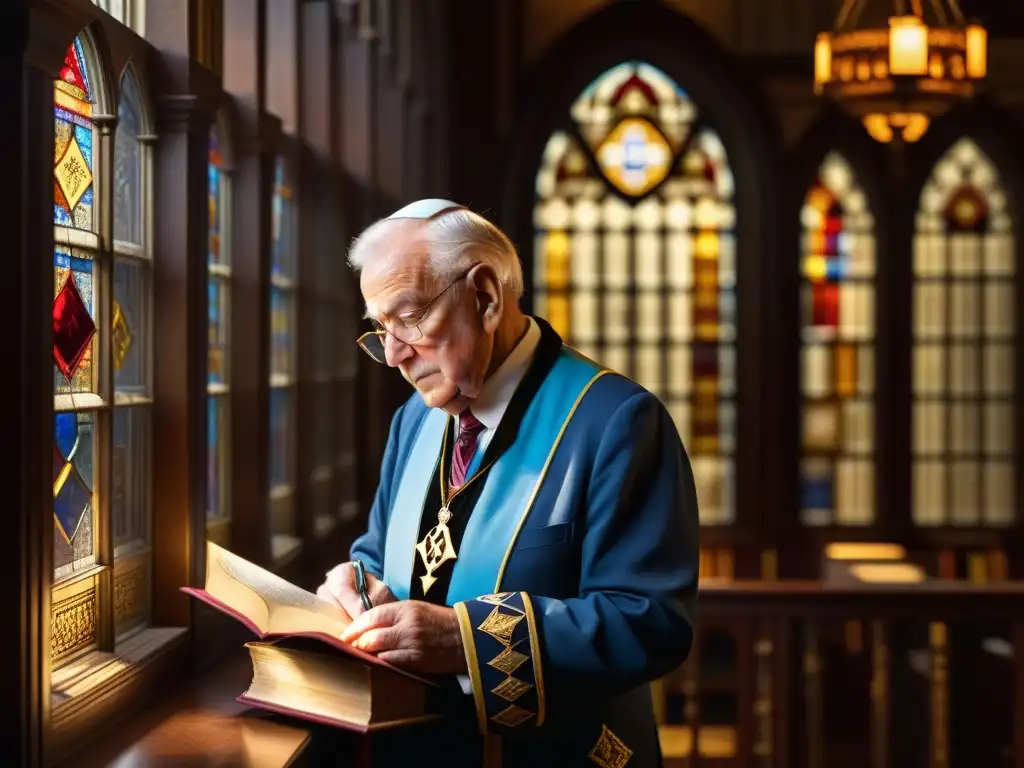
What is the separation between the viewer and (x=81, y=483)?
3.02 m

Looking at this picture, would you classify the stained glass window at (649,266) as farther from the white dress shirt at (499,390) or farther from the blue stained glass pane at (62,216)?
the white dress shirt at (499,390)

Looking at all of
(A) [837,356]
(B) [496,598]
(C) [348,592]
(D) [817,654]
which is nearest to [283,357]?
(D) [817,654]

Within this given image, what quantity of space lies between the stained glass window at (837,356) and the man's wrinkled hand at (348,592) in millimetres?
8736

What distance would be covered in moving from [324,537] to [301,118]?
5.00ft

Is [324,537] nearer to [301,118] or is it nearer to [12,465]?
[301,118]

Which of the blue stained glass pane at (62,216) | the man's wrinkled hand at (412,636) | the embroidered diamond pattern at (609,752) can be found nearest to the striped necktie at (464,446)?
the man's wrinkled hand at (412,636)

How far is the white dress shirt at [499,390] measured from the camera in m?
2.64

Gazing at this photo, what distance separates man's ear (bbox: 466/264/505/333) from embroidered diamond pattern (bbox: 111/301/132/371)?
3.56ft

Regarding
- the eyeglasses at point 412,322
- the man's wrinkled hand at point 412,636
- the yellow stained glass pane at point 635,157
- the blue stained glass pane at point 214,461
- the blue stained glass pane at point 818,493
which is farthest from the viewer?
the blue stained glass pane at point 818,493

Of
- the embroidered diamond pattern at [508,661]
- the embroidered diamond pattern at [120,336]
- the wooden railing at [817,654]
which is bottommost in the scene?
the wooden railing at [817,654]

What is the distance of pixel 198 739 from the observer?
106 inches

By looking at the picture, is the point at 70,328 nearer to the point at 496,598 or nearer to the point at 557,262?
the point at 496,598

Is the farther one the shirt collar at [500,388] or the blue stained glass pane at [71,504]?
the blue stained glass pane at [71,504]

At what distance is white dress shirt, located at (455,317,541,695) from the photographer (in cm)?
264
